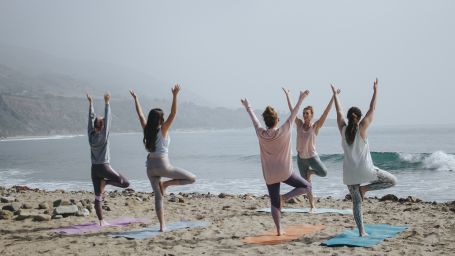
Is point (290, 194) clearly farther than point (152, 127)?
No

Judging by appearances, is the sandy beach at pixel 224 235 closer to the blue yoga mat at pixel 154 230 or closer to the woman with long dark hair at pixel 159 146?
the blue yoga mat at pixel 154 230

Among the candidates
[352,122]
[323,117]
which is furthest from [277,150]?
[323,117]

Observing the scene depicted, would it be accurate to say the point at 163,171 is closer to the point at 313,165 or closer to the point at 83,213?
the point at 313,165

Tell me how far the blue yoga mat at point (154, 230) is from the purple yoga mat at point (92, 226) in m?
0.78

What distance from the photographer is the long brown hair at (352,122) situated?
257 inches

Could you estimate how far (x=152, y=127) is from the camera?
7332mm

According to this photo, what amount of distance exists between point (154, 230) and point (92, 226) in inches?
59.3

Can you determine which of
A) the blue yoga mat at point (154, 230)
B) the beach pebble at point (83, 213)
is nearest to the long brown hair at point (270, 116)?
the blue yoga mat at point (154, 230)

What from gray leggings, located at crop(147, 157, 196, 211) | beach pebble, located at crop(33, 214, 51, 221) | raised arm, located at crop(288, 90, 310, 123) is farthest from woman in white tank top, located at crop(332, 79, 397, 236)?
beach pebble, located at crop(33, 214, 51, 221)

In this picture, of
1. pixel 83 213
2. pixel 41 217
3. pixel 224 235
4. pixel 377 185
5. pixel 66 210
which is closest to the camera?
pixel 377 185

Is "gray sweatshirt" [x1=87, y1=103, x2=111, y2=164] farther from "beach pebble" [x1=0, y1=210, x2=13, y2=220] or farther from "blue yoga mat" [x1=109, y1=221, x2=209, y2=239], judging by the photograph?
"beach pebble" [x1=0, y1=210, x2=13, y2=220]

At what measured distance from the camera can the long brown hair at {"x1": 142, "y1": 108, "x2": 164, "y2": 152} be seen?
7.33m

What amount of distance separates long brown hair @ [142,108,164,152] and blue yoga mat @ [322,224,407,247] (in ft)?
10.6

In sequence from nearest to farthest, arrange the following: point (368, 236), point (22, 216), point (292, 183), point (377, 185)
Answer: point (377, 185) → point (368, 236) → point (292, 183) → point (22, 216)
